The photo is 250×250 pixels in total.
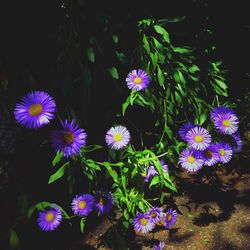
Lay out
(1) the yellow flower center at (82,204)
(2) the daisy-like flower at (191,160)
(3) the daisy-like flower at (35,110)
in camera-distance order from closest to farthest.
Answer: (3) the daisy-like flower at (35,110) → (1) the yellow flower center at (82,204) → (2) the daisy-like flower at (191,160)

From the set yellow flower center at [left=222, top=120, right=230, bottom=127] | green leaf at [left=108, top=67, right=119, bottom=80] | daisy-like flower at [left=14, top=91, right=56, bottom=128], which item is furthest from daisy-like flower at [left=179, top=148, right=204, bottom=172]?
daisy-like flower at [left=14, top=91, right=56, bottom=128]

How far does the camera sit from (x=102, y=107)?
183 cm

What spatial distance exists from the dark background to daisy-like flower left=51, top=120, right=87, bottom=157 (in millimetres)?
265

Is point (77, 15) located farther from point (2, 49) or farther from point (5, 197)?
point (5, 197)

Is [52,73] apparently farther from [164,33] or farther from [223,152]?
[223,152]

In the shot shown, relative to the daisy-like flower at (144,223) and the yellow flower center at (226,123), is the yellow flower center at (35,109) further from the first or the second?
the yellow flower center at (226,123)

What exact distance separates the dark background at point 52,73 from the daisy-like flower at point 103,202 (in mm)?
340

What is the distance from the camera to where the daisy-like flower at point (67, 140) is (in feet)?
4.23

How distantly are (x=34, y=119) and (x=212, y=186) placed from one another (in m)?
1.34

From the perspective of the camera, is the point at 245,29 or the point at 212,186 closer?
the point at 212,186

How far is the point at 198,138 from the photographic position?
5.17 ft

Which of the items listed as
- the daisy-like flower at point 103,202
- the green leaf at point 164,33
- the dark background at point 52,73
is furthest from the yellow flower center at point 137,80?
the daisy-like flower at point 103,202

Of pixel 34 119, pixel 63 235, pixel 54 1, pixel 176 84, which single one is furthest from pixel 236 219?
pixel 54 1

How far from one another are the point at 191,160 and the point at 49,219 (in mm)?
784
